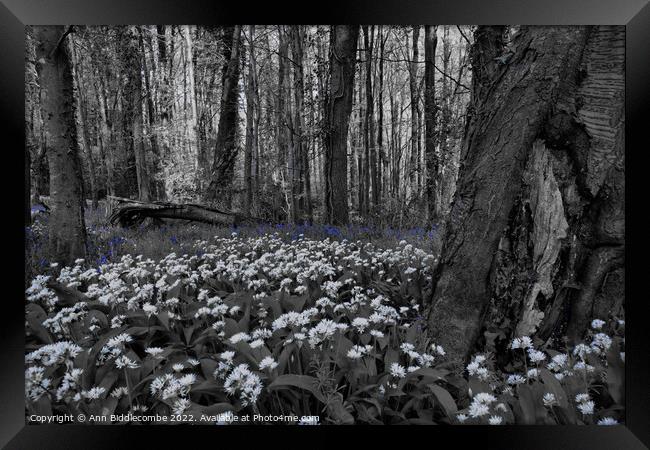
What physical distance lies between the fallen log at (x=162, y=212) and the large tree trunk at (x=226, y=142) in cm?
12

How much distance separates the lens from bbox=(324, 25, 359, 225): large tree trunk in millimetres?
2156

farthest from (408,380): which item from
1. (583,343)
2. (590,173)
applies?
(590,173)

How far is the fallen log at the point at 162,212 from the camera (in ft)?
7.79

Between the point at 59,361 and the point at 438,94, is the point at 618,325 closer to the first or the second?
the point at 438,94

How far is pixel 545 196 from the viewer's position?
1862 millimetres

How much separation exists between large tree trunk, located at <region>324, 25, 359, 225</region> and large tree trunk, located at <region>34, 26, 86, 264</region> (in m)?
1.61

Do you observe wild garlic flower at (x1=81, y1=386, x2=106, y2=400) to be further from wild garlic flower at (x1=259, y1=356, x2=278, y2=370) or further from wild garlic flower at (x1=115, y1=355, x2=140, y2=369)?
wild garlic flower at (x1=259, y1=356, x2=278, y2=370)

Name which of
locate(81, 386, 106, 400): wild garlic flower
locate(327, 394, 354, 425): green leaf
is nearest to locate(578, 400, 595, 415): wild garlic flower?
locate(327, 394, 354, 425): green leaf

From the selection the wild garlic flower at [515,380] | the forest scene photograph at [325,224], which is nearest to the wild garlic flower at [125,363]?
the forest scene photograph at [325,224]

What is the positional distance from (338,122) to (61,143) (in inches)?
69.4

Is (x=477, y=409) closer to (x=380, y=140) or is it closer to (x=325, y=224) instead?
(x=325, y=224)

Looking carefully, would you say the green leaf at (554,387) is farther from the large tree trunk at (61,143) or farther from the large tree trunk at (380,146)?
the large tree trunk at (61,143)

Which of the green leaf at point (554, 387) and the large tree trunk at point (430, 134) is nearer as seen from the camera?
the green leaf at point (554, 387)
